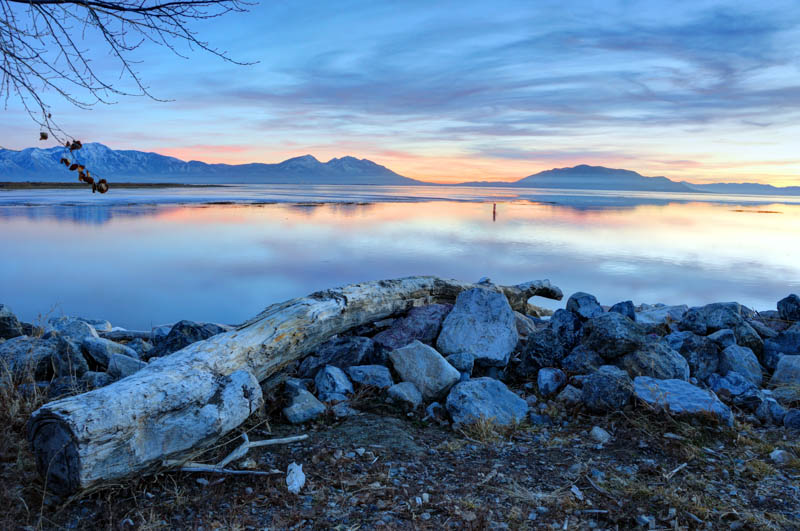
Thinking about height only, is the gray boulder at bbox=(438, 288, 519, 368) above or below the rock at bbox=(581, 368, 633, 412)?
above

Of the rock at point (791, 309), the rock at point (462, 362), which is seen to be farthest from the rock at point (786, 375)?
the rock at point (462, 362)

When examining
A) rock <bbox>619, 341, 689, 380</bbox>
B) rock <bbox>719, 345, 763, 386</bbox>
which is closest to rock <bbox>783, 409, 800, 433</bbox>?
rock <bbox>619, 341, 689, 380</bbox>

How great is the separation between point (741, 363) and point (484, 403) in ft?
10.1

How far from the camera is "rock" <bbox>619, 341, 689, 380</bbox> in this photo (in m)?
5.00

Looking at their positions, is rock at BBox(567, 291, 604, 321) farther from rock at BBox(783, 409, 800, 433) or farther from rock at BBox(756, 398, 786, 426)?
rock at BBox(783, 409, 800, 433)

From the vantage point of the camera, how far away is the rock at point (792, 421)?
424 centimetres

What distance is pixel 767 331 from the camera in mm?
6461

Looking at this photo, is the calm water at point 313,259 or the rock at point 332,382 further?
the calm water at point 313,259

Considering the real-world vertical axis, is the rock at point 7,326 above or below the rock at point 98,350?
below

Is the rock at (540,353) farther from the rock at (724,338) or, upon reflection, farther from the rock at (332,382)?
the rock at (332,382)

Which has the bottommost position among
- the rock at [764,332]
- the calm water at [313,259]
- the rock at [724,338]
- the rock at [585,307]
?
the calm water at [313,259]

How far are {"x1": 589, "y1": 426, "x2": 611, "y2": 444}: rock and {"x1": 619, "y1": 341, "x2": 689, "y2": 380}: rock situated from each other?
3.84 ft

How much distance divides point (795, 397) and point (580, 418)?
216cm

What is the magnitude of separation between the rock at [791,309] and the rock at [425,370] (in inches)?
216
